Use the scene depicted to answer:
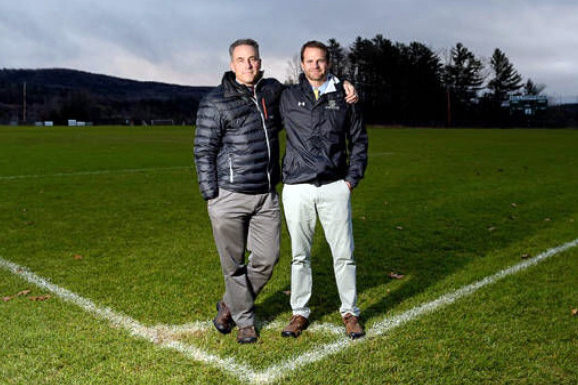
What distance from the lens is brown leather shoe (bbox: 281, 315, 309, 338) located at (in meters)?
4.09

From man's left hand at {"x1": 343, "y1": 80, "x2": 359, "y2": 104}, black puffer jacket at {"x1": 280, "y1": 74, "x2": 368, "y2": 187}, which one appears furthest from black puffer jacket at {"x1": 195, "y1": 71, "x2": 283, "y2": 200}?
man's left hand at {"x1": 343, "y1": 80, "x2": 359, "y2": 104}

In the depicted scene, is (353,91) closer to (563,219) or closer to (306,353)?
(306,353)

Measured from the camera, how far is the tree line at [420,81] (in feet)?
289

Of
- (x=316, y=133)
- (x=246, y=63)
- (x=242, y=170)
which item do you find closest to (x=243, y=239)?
(x=242, y=170)

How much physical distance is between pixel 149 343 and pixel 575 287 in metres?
3.98

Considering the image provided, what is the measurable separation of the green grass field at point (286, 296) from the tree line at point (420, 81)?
77.1 meters

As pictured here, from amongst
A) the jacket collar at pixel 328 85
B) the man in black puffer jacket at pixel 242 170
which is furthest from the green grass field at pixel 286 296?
the jacket collar at pixel 328 85

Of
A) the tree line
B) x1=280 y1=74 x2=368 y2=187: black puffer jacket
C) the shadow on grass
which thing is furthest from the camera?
the tree line

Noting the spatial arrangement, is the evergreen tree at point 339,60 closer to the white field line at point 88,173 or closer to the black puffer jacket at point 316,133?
the white field line at point 88,173

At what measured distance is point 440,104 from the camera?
8819cm

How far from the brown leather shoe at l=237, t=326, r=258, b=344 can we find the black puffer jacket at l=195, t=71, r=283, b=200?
3.32 feet

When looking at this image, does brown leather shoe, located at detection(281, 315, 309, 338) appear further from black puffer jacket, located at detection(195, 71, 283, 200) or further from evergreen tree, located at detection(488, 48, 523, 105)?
evergreen tree, located at detection(488, 48, 523, 105)

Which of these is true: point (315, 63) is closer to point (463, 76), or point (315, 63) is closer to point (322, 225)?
point (322, 225)

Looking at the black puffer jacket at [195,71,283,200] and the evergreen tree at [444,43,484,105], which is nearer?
the black puffer jacket at [195,71,283,200]
